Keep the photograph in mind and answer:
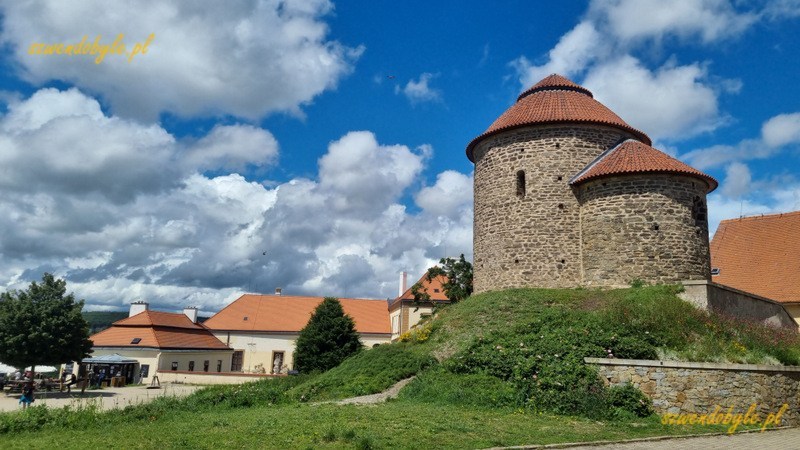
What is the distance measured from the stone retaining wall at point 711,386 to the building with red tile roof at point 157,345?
102 ft

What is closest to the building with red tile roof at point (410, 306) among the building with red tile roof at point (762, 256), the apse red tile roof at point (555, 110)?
the building with red tile roof at point (762, 256)

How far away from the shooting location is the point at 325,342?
27.5 meters

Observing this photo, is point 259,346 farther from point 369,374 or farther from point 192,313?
point 369,374

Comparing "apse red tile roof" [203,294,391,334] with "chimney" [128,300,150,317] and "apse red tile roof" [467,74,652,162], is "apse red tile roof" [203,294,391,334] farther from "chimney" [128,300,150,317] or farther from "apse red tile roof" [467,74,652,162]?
"apse red tile roof" [467,74,652,162]

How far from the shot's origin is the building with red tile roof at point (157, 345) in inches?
1495

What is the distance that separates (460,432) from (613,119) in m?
17.3

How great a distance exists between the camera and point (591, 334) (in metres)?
15.1

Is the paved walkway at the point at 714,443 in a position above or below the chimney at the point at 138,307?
below

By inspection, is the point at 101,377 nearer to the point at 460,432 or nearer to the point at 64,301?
the point at 64,301

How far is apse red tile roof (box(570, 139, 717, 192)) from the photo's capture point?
19.6 metres

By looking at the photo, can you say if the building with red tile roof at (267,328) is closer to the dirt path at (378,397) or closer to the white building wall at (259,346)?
the white building wall at (259,346)

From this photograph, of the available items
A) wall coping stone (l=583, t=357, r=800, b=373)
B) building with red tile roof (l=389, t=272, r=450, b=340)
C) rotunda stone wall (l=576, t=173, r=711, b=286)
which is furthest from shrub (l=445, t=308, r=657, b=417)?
building with red tile roof (l=389, t=272, r=450, b=340)

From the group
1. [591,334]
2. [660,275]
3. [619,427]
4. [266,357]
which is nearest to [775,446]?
[619,427]

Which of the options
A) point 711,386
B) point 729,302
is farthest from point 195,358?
point 711,386
